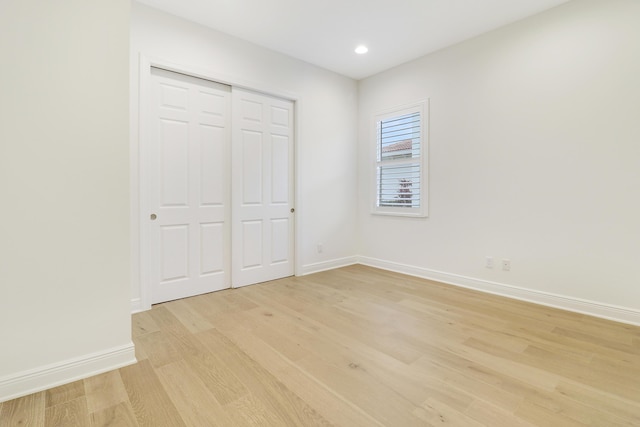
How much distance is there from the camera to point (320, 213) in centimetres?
425

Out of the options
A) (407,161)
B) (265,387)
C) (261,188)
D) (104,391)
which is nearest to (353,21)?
(407,161)

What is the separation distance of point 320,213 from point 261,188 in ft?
3.18

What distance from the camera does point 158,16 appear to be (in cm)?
283

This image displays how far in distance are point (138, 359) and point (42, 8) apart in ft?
6.87

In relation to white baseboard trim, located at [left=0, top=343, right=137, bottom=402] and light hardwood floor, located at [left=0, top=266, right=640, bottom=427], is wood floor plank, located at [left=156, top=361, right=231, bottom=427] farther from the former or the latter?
white baseboard trim, located at [left=0, top=343, right=137, bottom=402]

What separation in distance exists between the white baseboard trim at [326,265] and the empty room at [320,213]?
0.07 meters

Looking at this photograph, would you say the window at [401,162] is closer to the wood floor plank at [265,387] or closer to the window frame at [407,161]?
the window frame at [407,161]

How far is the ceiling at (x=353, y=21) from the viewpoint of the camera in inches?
109

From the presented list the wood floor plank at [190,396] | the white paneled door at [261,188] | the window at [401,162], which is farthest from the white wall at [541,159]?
the wood floor plank at [190,396]

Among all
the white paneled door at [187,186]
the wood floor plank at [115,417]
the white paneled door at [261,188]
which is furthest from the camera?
the white paneled door at [261,188]

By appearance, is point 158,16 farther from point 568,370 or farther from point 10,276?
point 568,370

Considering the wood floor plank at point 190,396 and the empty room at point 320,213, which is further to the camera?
the empty room at point 320,213

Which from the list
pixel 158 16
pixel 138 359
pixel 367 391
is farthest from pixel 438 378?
pixel 158 16

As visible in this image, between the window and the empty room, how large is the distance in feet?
0.10
